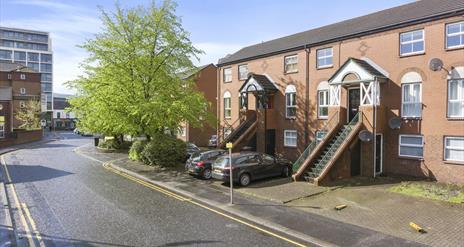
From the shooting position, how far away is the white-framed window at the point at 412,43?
56.6ft

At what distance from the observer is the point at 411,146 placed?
1762cm

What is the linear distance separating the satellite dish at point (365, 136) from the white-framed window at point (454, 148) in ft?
11.0

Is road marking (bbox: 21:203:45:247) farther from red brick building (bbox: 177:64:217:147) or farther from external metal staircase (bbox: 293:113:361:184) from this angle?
red brick building (bbox: 177:64:217:147)

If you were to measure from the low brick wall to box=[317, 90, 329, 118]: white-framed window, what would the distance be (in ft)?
118

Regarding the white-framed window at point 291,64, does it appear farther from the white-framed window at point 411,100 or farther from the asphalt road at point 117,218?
the asphalt road at point 117,218

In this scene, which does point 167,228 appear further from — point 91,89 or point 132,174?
point 91,89

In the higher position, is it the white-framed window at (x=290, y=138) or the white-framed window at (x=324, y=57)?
the white-framed window at (x=324, y=57)

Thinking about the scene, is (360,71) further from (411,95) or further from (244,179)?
(244,179)

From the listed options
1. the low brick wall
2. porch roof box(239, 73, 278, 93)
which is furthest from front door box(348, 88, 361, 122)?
the low brick wall

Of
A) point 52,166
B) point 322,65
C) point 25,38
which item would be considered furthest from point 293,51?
point 25,38

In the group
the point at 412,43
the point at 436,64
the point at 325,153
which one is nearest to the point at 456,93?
the point at 436,64

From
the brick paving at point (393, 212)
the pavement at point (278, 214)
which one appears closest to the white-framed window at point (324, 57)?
the brick paving at point (393, 212)

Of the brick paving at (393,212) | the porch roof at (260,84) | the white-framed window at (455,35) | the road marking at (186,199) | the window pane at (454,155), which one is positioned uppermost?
the white-framed window at (455,35)

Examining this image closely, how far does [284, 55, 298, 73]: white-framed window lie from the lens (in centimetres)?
2402
